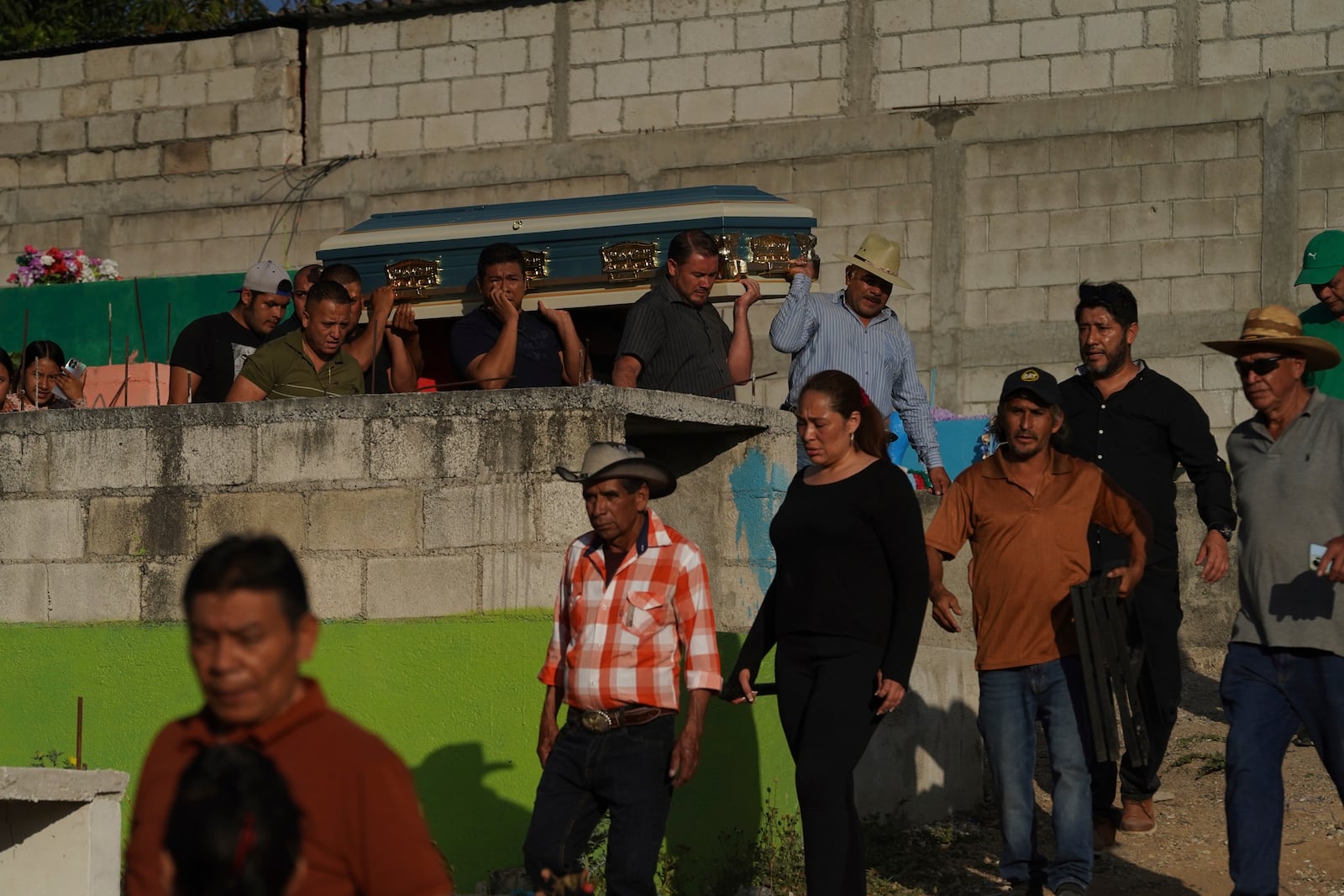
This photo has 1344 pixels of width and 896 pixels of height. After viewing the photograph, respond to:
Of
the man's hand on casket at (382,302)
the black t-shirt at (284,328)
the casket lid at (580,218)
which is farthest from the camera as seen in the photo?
the casket lid at (580,218)

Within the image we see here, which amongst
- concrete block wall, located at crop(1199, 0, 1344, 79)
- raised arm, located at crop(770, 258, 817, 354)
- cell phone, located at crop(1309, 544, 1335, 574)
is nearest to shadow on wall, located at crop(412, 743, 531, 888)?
raised arm, located at crop(770, 258, 817, 354)

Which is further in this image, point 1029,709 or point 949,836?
point 949,836

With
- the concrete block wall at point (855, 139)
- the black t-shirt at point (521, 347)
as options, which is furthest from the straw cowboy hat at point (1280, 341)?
the concrete block wall at point (855, 139)

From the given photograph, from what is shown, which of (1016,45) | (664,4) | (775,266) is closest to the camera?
(775,266)

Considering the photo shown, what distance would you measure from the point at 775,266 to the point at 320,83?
9665mm

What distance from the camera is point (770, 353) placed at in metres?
15.6

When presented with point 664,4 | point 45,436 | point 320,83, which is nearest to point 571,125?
point 664,4

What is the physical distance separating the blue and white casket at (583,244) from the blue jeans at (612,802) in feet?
13.0

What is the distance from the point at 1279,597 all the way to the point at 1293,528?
216 mm

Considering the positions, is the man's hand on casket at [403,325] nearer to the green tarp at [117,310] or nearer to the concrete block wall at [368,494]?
the concrete block wall at [368,494]

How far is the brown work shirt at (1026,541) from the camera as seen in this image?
5.98 meters

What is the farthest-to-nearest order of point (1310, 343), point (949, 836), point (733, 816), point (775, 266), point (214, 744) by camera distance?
point (775, 266)
point (949, 836)
point (733, 816)
point (1310, 343)
point (214, 744)

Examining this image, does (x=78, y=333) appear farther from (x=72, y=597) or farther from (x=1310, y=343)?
(x=1310, y=343)

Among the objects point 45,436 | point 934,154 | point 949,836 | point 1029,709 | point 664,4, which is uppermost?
point 664,4
